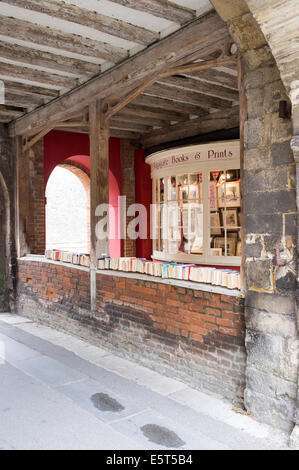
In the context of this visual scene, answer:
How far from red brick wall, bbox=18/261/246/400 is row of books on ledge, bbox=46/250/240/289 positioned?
0.11 meters

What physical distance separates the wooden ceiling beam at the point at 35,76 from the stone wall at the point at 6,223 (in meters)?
2.01

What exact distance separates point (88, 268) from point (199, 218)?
225cm

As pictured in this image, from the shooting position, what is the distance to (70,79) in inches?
213

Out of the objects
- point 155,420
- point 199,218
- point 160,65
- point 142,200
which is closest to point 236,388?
point 155,420

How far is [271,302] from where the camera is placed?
3.15 meters

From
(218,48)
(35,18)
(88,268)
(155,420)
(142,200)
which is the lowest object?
(155,420)

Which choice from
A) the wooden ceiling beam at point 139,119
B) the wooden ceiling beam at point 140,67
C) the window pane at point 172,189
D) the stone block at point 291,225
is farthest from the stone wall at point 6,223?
the stone block at point 291,225

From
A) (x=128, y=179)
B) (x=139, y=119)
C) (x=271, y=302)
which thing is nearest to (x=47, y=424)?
(x=271, y=302)

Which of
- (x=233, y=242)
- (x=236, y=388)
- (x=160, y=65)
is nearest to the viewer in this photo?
(x=236, y=388)

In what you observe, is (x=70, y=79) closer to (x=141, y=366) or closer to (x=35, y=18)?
(x=35, y=18)

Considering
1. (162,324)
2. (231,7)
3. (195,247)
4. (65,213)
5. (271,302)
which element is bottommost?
(162,324)

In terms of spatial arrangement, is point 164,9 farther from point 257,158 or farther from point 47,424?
point 47,424

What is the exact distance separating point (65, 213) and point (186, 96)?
1186cm

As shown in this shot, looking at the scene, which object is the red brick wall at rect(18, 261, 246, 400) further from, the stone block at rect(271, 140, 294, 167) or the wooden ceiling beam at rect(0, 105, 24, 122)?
the wooden ceiling beam at rect(0, 105, 24, 122)
